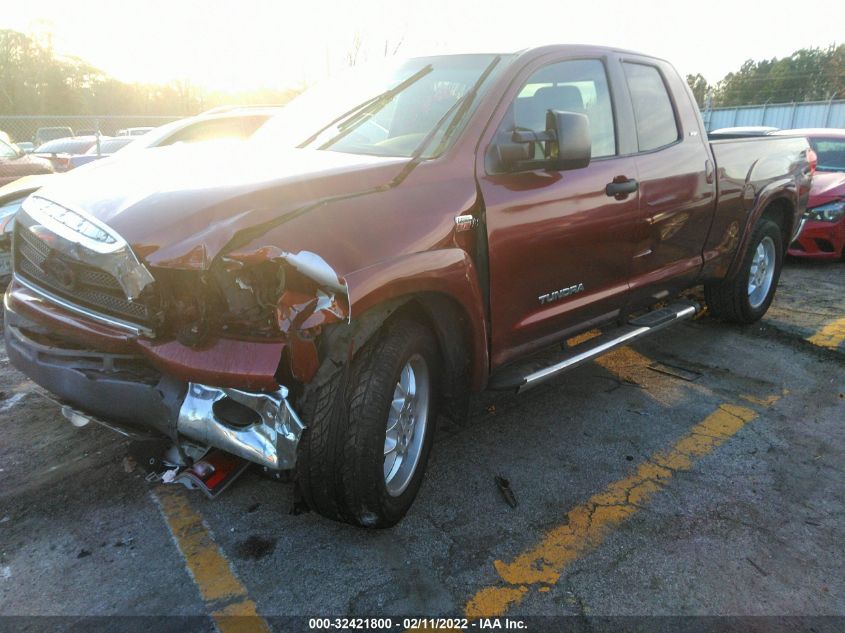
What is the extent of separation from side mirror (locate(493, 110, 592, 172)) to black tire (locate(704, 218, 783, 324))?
2768 millimetres

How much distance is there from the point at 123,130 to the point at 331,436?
1938cm

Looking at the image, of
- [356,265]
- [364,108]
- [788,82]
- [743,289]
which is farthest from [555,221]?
[788,82]

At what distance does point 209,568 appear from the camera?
2607 mm

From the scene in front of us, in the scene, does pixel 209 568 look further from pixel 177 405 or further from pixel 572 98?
pixel 572 98

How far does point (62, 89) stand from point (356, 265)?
37855mm

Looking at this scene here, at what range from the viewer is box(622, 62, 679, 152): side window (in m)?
4.07

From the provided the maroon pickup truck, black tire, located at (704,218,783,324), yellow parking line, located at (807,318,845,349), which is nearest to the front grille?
the maroon pickup truck

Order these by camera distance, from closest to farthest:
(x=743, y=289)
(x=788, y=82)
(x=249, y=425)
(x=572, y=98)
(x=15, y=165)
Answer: (x=249, y=425) → (x=572, y=98) → (x=743, y=289) → (x=15, y=165) → (x=788, y=82)

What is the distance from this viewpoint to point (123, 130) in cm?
1903

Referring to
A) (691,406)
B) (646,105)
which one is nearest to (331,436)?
(691,406)

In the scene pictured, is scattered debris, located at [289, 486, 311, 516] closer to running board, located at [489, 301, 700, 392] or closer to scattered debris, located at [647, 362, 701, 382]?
running board, located at [489, 301, 700, 392]

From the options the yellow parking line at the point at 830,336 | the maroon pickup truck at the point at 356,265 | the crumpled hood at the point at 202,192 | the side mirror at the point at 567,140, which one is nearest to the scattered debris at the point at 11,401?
the maroon pickup truck at the point at 356,265

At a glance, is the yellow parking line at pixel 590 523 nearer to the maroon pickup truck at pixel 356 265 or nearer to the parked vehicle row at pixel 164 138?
the maroon pickup truck at pixel 356 265

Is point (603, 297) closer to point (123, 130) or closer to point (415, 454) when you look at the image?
point (415, 454)
